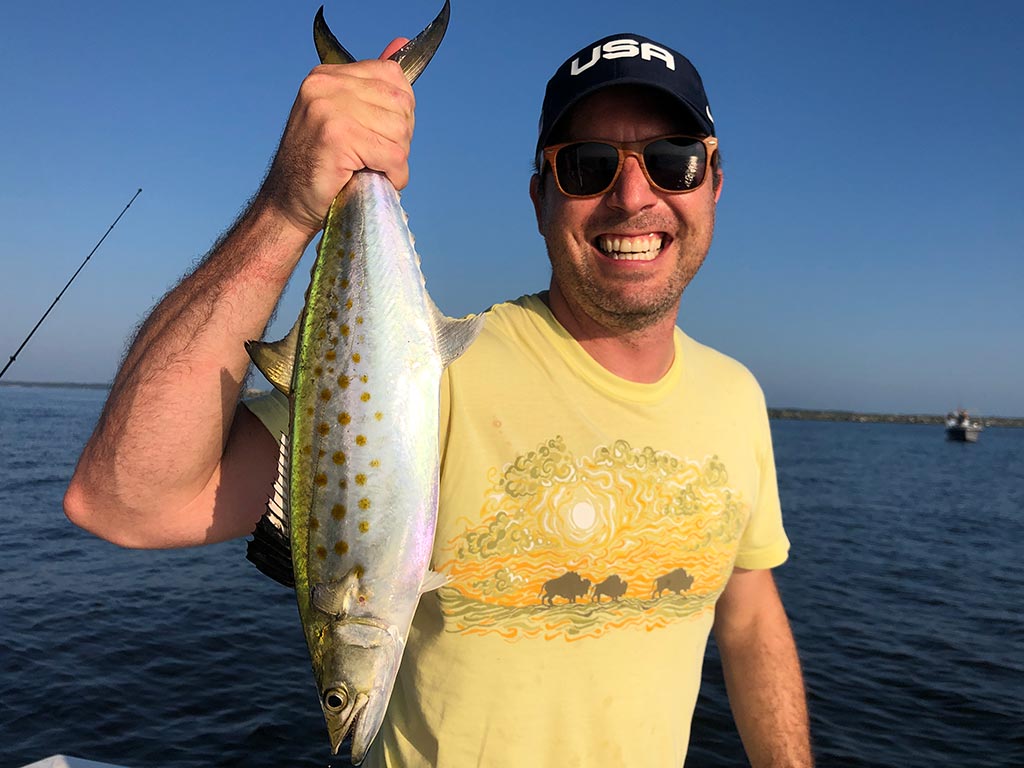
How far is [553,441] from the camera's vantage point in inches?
89.4

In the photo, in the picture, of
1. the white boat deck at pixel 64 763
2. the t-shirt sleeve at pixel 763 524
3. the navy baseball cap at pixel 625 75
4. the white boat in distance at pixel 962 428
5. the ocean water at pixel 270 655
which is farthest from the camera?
the white boat in distance at pixel 962 428

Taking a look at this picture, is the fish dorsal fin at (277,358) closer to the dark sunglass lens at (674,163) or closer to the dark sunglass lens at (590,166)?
the dark sunglass lens at (590,166)

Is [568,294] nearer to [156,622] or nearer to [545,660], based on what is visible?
[545,660]

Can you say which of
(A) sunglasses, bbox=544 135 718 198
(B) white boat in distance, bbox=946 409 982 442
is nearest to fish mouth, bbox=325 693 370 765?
(A) sunglasses, bbox=544 135 718 198

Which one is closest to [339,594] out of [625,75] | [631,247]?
[631,247]

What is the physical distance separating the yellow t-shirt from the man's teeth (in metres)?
0.32

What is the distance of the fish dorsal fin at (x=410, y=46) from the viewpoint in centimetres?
176

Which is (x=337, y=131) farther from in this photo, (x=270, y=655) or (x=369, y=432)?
(x=270, y=655)

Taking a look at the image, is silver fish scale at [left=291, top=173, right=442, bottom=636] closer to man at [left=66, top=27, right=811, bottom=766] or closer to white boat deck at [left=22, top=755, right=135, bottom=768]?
man at [left=66, top=27, right=811, bottom=766]

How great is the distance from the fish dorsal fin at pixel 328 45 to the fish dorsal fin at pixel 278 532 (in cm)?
100

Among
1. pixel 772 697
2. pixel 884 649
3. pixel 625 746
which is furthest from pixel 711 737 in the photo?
pixel 625 746

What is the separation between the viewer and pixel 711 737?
332 inches

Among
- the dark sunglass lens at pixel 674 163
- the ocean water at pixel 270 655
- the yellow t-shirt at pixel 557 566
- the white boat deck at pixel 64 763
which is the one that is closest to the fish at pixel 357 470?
the yellow t-shirt at pixel 557 566

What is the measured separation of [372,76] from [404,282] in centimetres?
47
